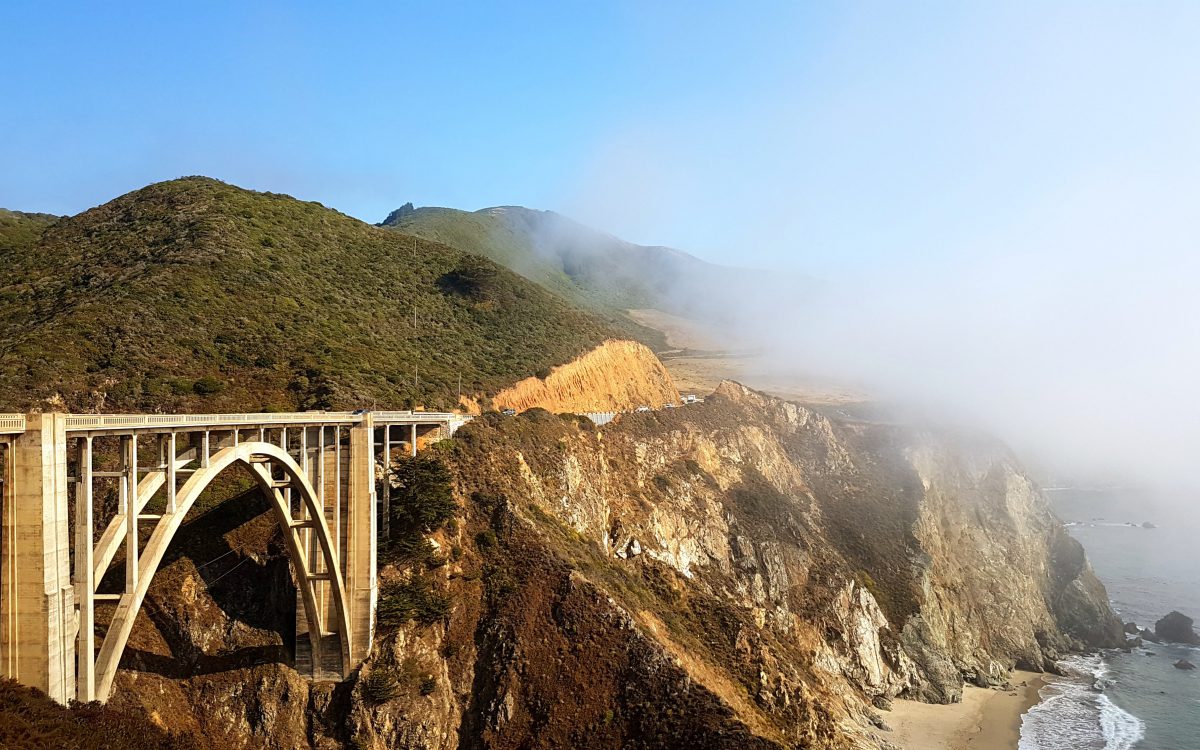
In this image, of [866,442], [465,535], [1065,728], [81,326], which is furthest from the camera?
[866,442]

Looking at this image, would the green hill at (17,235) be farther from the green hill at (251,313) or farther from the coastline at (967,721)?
the coastline at (967,721)

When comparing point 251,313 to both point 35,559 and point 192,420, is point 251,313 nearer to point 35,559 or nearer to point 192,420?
point 192,420

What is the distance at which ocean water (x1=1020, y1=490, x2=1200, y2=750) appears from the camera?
48.7 meters

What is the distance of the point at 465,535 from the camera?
39.3 m

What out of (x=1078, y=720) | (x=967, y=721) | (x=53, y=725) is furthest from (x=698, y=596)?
(x=53, y=725)

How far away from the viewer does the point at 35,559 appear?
54.9 feet

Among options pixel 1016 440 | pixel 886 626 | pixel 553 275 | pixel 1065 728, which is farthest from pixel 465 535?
pixel 553 275

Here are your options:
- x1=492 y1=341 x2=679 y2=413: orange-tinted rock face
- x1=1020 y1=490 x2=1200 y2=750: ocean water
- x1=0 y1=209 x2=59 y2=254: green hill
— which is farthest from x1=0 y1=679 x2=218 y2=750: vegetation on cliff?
x1=0 y1=209 x2=59 y2=254: green hill

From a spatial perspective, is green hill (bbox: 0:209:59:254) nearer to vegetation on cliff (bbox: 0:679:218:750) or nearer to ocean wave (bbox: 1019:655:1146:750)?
vegetation on cliff (bbox: 0:679:218:750)

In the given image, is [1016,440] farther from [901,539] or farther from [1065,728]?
[1065,728]

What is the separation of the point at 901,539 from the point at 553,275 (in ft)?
471

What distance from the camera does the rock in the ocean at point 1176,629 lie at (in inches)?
2778

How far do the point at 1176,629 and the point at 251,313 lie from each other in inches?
3120

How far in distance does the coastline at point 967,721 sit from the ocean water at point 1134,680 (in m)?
0.93
